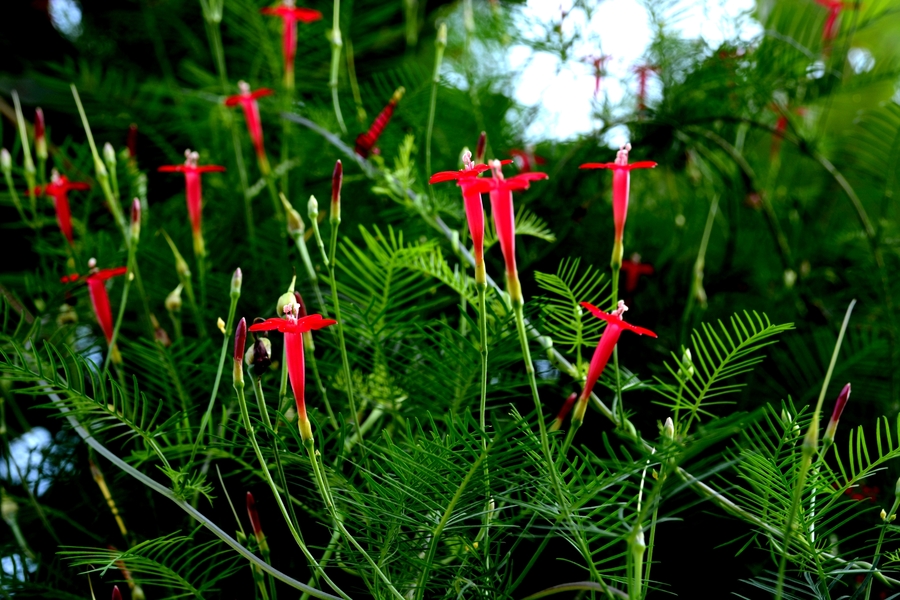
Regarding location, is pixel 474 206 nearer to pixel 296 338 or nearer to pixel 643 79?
pixel 296 338

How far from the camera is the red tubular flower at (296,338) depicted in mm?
303

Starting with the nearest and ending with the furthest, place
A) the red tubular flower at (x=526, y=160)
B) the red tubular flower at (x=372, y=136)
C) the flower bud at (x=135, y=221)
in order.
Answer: the flower bud at (x=135, y=221), the red tubular flower at (x=372, y=136), the red tubular flower at (x=526, y=160)

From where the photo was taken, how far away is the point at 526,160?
66 centimetres

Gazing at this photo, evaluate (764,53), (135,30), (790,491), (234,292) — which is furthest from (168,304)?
(135,30)

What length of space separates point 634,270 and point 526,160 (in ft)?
0.48

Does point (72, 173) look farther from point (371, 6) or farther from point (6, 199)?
point (371, 6)

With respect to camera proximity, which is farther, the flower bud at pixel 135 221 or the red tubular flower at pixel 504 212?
the flower bud at pixel 135 221

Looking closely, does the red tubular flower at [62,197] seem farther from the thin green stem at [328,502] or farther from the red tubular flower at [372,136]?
the thin green stem at [328,502]

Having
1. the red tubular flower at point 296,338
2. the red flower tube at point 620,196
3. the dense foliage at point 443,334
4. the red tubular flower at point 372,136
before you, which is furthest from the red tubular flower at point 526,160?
the red tubular flower at point 296,338

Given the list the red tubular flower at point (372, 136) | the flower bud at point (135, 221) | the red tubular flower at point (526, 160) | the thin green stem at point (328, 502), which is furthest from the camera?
the red tubular flower at point (526, 160)

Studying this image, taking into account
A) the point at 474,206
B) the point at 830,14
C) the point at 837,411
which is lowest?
the point at 837,411

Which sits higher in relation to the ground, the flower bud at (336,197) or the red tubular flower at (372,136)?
the red tubular flower at (372,136)

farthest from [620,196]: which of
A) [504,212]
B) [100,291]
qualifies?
[100,291]

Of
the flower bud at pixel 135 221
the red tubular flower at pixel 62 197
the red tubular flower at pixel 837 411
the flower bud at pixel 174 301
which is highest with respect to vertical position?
the red tubular flower at pixel 62 197
